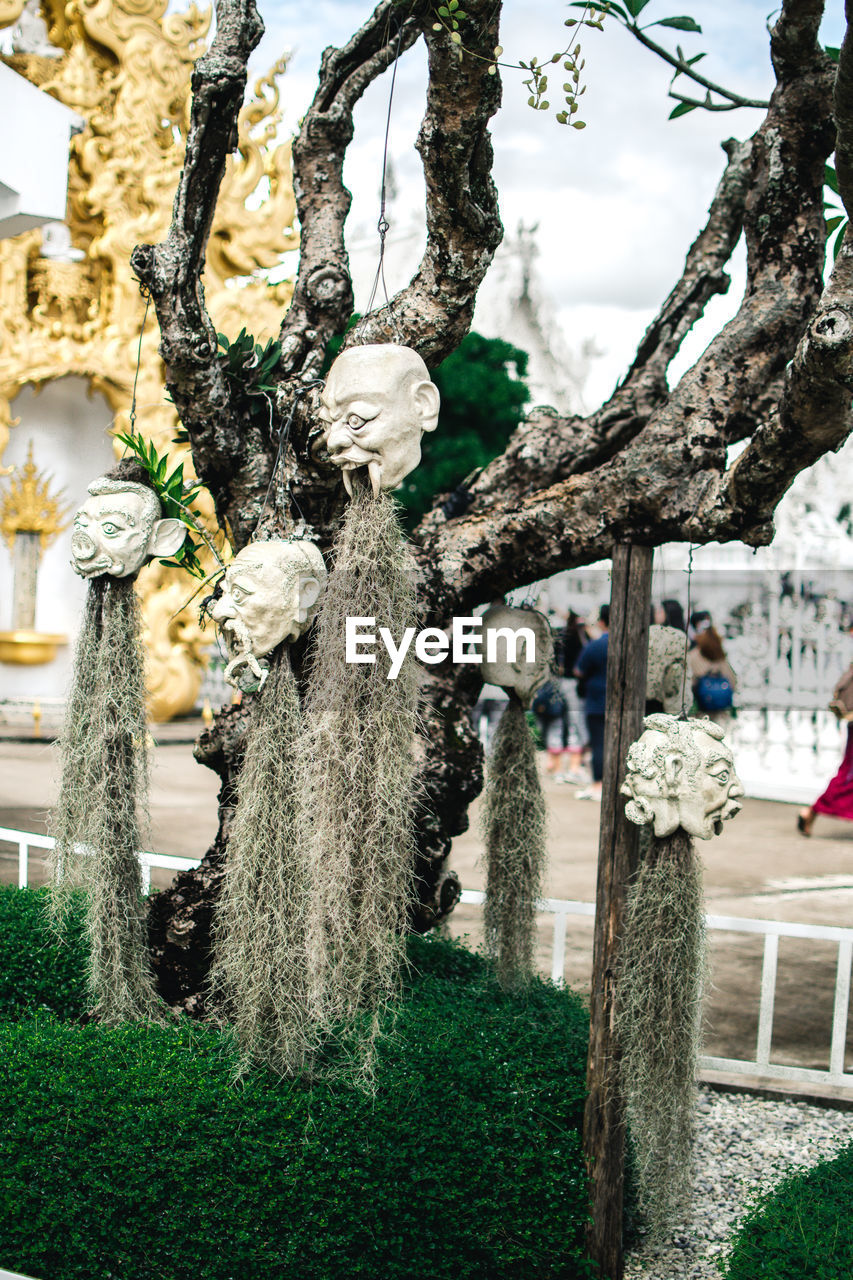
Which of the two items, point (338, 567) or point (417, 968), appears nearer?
point (338, 567)

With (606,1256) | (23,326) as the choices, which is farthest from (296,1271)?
(23,326)

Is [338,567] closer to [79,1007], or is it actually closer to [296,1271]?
[296,1271]

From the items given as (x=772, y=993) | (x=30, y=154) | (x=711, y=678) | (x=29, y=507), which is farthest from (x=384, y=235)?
(x=29, y=507)

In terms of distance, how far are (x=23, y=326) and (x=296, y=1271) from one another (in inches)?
393

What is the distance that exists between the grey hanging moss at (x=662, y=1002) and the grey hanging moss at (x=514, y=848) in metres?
0.63

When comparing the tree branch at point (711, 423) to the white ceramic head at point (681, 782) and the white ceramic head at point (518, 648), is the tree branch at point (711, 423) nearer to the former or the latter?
the white ceramic head at point (518, 648)

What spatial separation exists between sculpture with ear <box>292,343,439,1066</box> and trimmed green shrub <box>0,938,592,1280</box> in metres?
0.28

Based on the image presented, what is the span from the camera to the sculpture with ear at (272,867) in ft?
8.16

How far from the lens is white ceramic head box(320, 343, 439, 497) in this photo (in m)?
2.22

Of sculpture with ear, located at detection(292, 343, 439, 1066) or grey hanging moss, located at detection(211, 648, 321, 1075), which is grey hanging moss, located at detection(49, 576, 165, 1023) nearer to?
grey hanging moss, located at detection(211, 648, 321, 1075)

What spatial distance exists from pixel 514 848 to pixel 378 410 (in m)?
1.50

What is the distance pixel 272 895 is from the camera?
8.17ft

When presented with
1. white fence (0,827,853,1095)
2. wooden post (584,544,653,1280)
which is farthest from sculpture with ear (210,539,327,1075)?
white fence (0,827,853,1095)

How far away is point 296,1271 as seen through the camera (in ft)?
7.55
